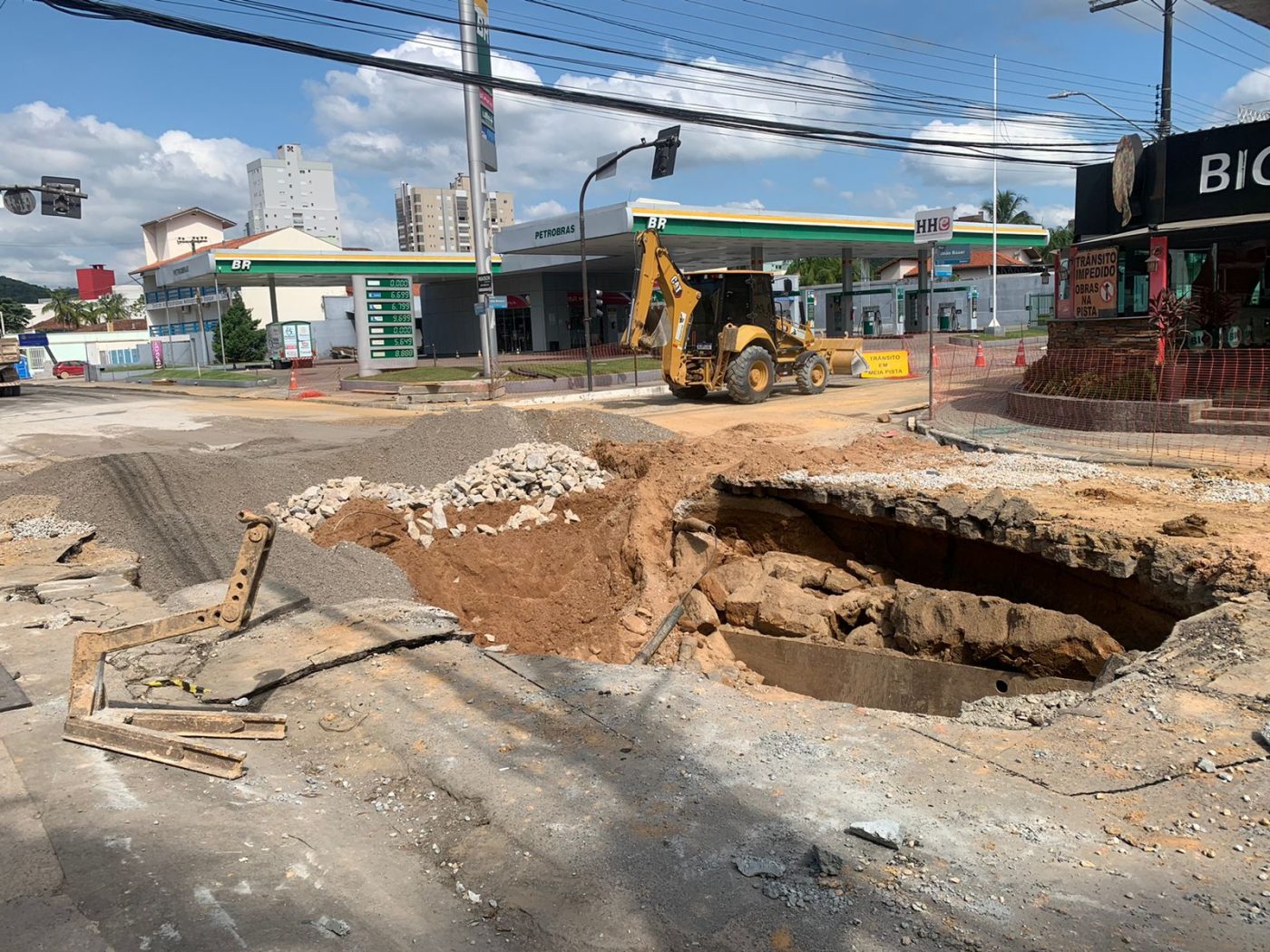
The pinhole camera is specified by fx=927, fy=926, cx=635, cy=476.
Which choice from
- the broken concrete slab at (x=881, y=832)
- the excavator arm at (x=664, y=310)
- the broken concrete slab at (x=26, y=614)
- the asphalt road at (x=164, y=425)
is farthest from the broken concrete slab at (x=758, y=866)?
the excavator arm at (x=664, y=310)

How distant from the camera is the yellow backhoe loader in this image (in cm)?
1980

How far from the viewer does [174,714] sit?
4.92 meters

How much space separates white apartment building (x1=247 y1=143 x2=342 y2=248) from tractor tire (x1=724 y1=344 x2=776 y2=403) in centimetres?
10718

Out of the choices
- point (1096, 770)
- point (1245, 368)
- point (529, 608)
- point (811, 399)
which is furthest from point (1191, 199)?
point (1096, 770)

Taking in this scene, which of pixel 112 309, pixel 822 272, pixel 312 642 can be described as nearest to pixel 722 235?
pixel 312 642

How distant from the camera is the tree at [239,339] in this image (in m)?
51.5

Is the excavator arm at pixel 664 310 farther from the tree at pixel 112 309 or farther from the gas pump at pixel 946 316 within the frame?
the tree at pixel 112 309

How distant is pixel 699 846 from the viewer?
3.83 meters

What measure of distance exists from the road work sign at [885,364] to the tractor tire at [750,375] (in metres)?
6.39

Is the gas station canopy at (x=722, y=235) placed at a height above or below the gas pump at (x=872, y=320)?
above

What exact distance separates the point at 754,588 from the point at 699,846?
5.65 meters

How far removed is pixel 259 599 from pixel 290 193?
13094cm

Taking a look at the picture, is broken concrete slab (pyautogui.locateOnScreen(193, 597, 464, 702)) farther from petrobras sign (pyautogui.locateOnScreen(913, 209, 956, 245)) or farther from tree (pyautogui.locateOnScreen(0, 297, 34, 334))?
tree (pyautogui.locateOnScreen(0, 297, 34, 334))

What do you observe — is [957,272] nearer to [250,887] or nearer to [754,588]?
[754,588]
